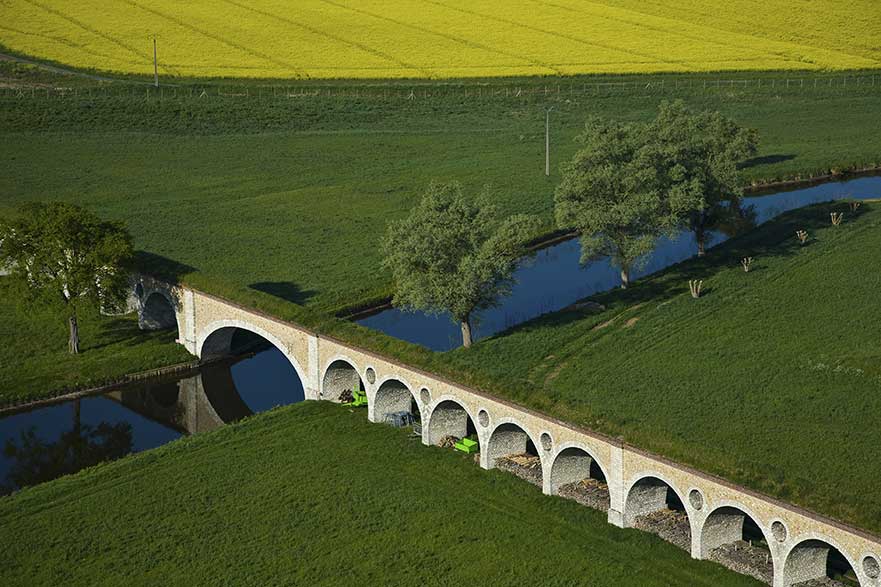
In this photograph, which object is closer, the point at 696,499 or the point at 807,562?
the point at 807,562

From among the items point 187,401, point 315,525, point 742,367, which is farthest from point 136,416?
point 742,367

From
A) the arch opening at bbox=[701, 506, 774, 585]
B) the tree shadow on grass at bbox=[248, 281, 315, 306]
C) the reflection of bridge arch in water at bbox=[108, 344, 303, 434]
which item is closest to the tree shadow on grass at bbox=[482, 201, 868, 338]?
the tree shadow on grass at bbox=[248, 281, 315, 306]

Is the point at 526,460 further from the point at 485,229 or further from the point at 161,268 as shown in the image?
the point at 161,268

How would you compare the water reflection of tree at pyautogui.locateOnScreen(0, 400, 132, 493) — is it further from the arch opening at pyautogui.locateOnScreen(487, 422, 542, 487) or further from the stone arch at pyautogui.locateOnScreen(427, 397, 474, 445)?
the arch opening at pyautogui.locateOnScreen(487, 422, 542, 487)

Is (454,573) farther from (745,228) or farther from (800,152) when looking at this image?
(800,152)

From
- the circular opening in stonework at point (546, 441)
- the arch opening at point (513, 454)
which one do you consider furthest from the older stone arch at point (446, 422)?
the circular opening in stonework at point (546, 441)

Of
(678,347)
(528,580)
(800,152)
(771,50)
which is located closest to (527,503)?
(528,580)
